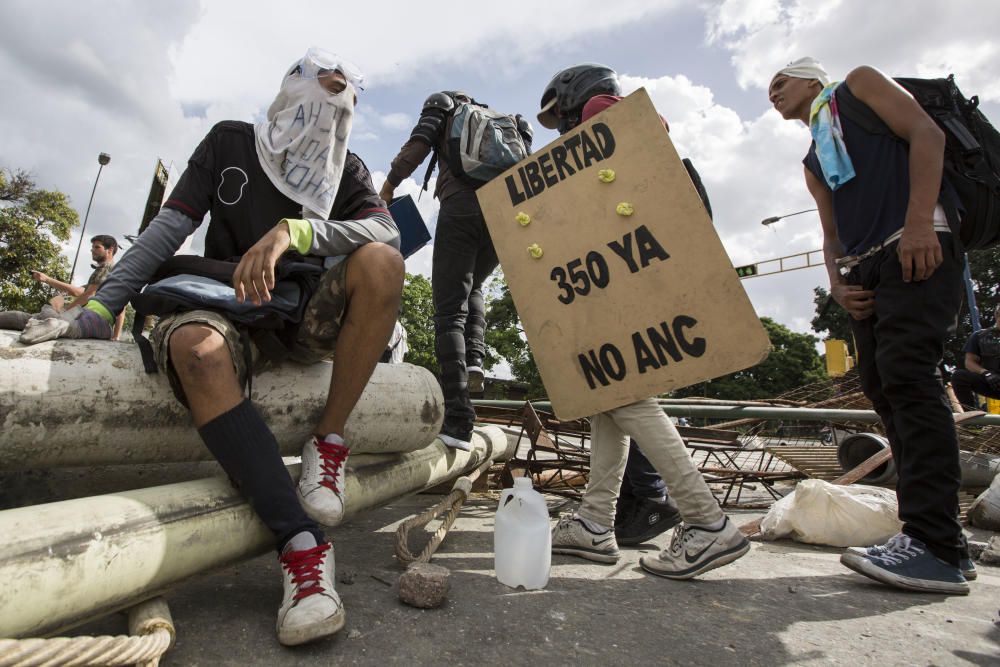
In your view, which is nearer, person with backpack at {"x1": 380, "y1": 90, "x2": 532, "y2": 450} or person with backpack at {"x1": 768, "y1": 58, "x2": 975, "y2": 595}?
person with backpack at {"x1": 768, "y1": 58, "x2": 975, "y2": 595}

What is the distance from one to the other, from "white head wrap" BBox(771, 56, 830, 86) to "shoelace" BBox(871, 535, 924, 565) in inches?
73.5

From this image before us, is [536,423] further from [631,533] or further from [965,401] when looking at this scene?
[965,401]

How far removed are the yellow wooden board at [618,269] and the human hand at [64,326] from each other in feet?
4.79

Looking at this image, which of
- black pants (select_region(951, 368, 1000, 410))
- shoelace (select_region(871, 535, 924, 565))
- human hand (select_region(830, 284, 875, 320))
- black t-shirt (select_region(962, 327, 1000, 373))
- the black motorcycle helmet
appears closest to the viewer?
shoelace (select_region(871, 535, 924, 565))

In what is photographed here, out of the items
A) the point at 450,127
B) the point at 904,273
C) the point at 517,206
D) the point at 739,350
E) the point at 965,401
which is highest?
the point at 450,127

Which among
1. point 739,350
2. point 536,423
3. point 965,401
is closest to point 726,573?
point 739,350

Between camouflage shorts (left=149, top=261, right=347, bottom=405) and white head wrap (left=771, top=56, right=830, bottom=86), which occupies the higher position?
white head wrap (left=771, top=56, right=830, bottom=86)

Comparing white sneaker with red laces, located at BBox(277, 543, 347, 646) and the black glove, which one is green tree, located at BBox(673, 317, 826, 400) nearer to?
the black glove

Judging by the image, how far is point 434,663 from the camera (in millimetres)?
1276

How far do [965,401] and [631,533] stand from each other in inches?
286

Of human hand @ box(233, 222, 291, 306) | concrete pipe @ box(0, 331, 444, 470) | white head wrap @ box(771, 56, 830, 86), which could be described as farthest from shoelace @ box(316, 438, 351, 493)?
white head wrap @ box(771, 56, 830, 86)

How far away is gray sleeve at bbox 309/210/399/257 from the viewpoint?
73.4 inches

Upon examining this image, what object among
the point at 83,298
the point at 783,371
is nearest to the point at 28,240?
the point at 83,298

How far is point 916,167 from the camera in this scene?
6.58 feet
